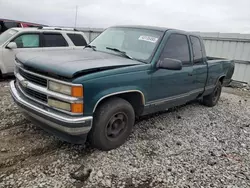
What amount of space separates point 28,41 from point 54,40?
843 mm

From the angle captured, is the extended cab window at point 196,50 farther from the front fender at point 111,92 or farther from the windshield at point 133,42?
the front fender at point 111,92

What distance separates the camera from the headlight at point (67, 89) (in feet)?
8.87

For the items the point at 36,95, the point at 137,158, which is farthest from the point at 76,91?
the point at 137,158

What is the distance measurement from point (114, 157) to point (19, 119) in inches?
81.5

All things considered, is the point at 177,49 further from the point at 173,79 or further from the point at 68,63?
the point at 68,63

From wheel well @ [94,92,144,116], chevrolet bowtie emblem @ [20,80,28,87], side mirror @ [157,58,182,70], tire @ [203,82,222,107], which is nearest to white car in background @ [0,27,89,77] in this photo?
chevrolet bowtie emblem @ [20,80,28,87]

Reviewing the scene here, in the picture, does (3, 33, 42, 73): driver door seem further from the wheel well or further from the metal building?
the metal building

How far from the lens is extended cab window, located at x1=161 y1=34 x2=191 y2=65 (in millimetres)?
4023

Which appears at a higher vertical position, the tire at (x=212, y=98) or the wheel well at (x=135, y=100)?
the wheel well at (x=135, y=100)

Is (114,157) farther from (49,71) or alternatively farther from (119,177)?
(49,71)

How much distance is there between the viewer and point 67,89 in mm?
2748

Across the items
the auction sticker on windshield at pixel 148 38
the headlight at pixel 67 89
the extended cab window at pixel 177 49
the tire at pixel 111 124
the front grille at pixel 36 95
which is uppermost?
the auction sticker on windshield at pixel 148 38

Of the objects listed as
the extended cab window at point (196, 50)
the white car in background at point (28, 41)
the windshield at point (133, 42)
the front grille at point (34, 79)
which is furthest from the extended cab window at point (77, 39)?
the front grille at point (34, 79)

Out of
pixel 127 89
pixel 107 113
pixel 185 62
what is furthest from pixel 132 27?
pixel 107 113
